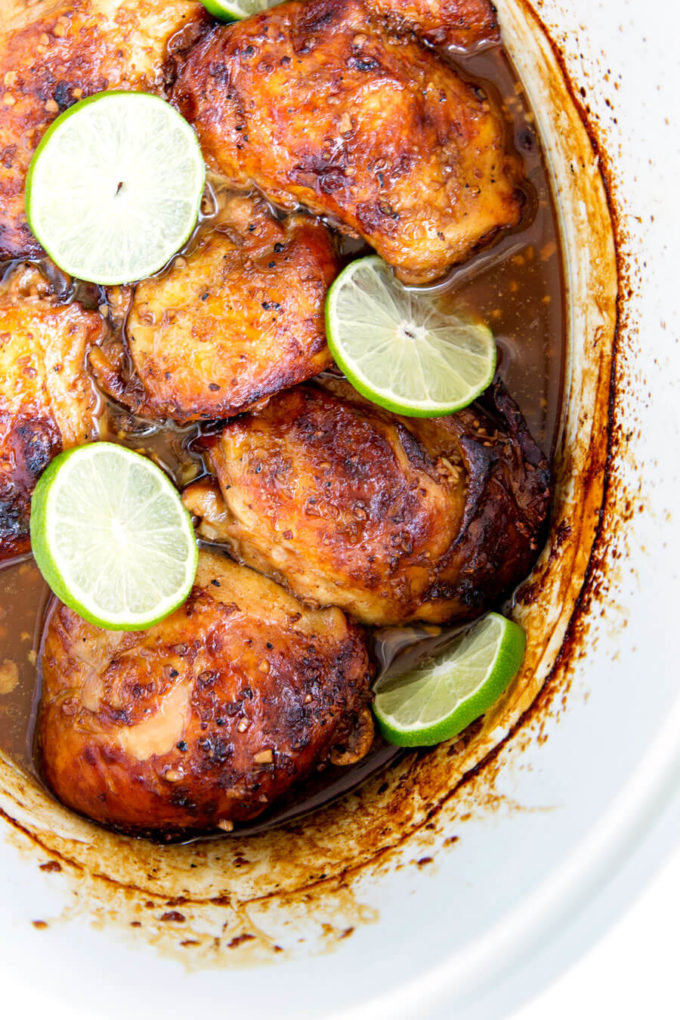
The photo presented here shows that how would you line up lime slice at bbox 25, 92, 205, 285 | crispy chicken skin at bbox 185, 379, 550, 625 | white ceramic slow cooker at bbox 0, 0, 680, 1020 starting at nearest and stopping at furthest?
white ceramic slow cooker at bbox 0, 0, 680, 1020 → lime slice at bbox 25, 92, 205, 285 → crispy chicken skin at bbox 185, 379, 550, 625

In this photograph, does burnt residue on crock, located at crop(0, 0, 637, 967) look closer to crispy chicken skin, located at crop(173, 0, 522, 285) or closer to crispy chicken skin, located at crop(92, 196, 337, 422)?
crispy chicken skin, located at crop(173, 0, 522, 285)

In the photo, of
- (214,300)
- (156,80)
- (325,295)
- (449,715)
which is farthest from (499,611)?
(156,80)

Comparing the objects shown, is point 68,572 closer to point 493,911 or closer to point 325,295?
point 325,295

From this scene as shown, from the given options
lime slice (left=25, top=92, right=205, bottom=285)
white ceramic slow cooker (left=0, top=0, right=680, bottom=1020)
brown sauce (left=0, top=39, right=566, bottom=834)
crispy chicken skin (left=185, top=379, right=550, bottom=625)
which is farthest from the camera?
brown sauce (left=0, top=39, right=566, bottom=834)

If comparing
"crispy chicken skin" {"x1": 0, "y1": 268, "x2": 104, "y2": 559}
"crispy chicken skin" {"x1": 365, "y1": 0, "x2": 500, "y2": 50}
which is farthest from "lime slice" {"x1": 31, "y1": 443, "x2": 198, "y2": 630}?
"crispy chicken skin" {"x1": 365, "y1": 0, "x2": 500, "y2": 50}

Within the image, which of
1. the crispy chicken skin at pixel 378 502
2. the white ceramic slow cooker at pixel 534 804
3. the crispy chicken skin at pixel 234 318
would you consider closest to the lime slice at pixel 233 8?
the crispy chicken skin at pixel 234 318

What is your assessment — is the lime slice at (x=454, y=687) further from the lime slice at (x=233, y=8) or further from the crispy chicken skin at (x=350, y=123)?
the lime slice at (x=233, y=8)
